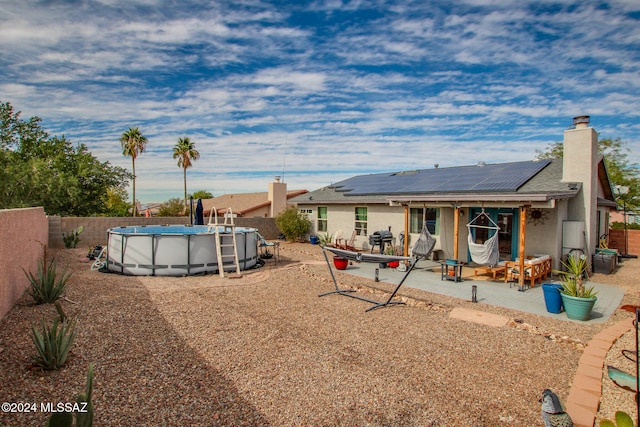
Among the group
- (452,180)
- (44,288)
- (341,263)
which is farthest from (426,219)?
(44,288)

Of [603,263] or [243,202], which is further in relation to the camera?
[243,202]

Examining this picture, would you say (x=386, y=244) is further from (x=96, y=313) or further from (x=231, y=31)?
(x=96, y=313)

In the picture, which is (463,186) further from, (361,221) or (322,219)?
(322,219)

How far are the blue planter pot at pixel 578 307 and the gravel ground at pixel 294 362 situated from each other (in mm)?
255

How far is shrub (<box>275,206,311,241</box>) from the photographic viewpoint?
63.4 feet

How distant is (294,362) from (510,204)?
7.98m

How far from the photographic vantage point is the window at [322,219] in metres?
18.9

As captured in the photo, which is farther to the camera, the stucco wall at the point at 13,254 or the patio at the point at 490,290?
the patio at the point at 490,290

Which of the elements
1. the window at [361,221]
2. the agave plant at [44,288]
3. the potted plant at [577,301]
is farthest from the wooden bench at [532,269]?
the agave plant at [44,288]

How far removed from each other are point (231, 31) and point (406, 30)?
19.7ft

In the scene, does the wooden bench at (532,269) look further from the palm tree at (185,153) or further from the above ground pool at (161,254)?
the palm tree at (185,153)

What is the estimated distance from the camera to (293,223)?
1928 cm

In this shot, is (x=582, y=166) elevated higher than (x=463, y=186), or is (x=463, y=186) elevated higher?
→ (x=582, y=166)

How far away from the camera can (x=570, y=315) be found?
6.67 metres
